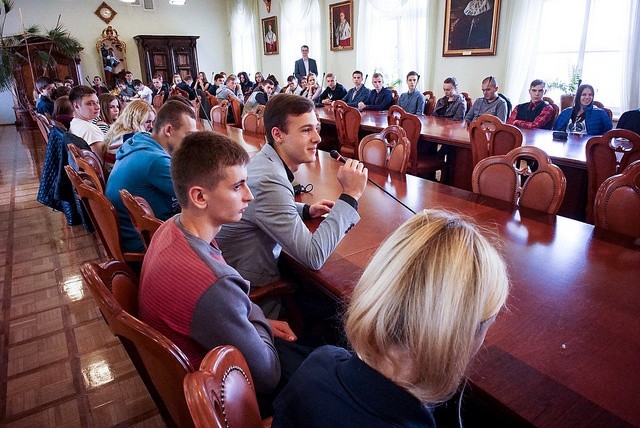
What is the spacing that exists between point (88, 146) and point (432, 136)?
272 centimetres

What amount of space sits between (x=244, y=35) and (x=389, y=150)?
10575mm

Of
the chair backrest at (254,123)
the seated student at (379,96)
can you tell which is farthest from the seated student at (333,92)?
the chair backrest at (254,123)

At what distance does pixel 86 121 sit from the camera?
321 centimetres

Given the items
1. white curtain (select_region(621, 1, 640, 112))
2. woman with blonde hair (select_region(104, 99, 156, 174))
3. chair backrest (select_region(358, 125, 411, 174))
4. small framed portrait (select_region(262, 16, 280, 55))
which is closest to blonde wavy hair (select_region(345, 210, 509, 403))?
chair backrest (select_region(358, 125, 411, 174))

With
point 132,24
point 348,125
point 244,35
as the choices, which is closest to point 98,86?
point 132,24

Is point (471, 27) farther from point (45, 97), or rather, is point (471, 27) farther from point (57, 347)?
point (45, 97)

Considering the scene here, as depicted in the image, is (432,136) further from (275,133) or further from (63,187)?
(63,187)

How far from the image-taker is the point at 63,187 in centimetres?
302

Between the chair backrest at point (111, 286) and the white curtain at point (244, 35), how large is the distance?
36.9 feet

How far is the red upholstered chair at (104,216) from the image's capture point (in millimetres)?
1471

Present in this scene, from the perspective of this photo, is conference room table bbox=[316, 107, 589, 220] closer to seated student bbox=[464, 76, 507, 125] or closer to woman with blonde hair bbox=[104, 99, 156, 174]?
seated student bbox=[464, 76, 507, 125]

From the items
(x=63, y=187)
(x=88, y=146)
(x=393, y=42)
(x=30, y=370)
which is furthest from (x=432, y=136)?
(x=393, y=42)

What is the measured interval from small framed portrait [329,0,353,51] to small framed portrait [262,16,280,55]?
231 centimetres

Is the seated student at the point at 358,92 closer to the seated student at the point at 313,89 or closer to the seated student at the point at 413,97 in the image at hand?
the seated student at the point at 313,89
